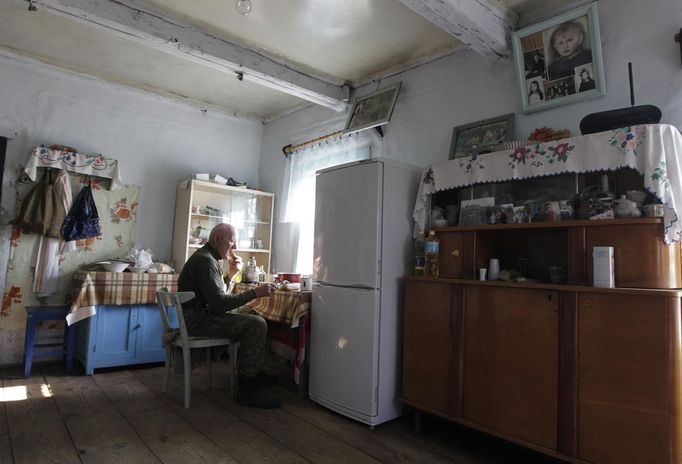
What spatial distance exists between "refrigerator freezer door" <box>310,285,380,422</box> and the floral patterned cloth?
37.4 inches

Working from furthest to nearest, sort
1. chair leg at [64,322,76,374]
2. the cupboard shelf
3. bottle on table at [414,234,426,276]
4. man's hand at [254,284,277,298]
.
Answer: the cupboard shelf → chair leg at [64,322,76,374] → man's hand at [254,284,277,298] → bottle on table at [414,234,426,276]

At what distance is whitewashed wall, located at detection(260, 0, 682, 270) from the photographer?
7.73 feet

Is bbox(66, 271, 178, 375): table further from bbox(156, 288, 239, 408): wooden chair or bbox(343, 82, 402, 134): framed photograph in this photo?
bbox(343, 82, 402, 134): framed photograph

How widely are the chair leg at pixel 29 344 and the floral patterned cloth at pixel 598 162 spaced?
3557 mm

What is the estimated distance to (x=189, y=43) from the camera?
3.32 m

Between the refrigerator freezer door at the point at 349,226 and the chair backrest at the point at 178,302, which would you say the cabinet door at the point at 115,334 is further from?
the refrigerator freezer door at the point at 349,226

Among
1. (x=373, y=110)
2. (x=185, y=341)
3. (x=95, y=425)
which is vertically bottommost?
(x=95, y=425)

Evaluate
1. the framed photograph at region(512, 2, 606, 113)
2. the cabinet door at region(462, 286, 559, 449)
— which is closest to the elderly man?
the cabinet door at region(462, 286, 559, 449)

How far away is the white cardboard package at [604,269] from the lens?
2025 millimetres

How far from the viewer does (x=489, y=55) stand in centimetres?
301

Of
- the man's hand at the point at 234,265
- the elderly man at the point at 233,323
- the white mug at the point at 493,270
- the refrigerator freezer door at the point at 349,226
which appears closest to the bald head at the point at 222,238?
Result: the elderly man at the point at 233,323

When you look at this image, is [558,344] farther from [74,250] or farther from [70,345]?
[74,250]

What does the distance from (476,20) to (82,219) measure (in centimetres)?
386

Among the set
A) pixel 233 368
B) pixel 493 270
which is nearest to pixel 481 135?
pixel 493 270
